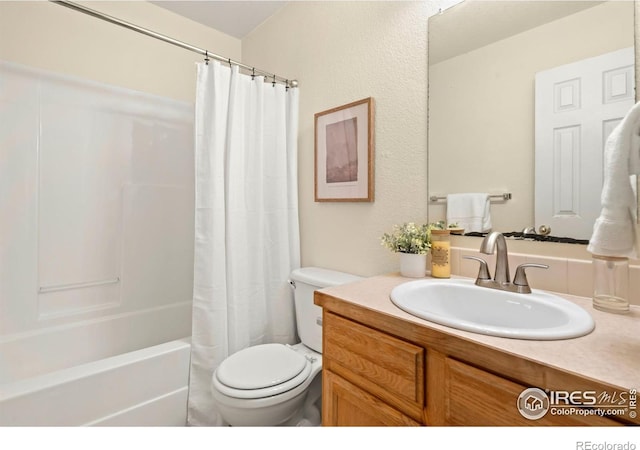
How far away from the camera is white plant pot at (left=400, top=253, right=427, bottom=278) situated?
1136mm

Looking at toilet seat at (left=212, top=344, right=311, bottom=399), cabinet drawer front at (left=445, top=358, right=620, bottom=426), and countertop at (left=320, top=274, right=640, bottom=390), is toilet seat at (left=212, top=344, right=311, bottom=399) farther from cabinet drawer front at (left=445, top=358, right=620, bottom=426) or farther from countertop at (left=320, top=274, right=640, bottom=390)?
cabinet drawer front at (left=445, top=358, right=620, bottom=426)

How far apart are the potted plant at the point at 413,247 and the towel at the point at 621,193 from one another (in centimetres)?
52

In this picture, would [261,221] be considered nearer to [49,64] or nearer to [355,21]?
[355,21]

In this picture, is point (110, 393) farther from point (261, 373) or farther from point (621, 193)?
point (621, 193)

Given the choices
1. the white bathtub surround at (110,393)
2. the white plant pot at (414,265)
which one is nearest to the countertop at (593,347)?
the white plant pot at (414,265)

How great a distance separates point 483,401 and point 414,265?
1.89ft

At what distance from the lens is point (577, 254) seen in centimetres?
92

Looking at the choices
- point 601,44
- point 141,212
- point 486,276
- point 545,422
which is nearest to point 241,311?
point 141,212

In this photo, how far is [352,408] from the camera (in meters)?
0.88

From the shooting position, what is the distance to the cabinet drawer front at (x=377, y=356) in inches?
28.3

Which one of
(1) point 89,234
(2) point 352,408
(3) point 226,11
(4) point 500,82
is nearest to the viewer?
(2) point 352,408

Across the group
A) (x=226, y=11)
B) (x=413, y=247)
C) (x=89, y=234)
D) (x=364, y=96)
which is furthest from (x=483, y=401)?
(x=226, y=11)

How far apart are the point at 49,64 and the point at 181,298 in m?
1.52

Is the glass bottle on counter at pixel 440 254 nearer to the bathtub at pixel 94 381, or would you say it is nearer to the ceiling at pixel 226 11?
the bathtub at pixel 94 381
